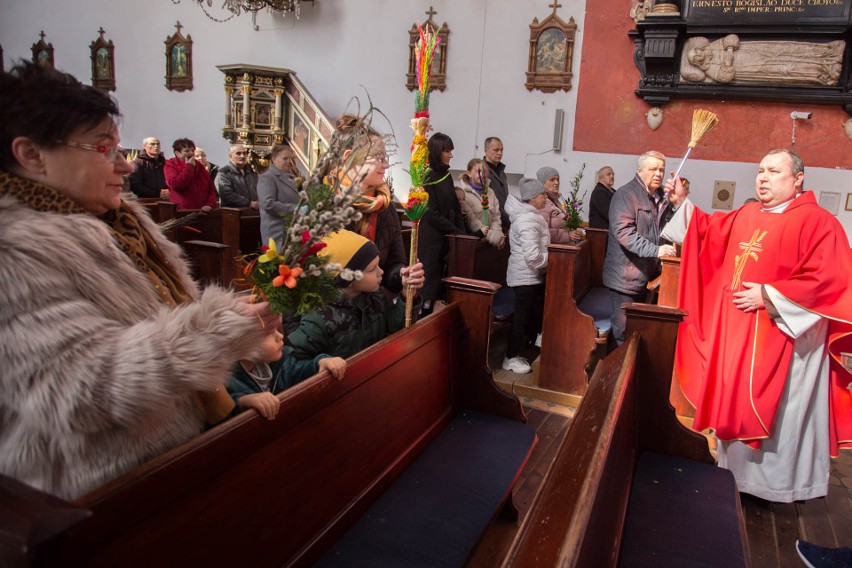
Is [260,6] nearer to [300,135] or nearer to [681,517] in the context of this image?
[300,135]

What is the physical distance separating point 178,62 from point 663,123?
843 centimetres

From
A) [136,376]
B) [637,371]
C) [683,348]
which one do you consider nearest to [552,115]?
[683,348]

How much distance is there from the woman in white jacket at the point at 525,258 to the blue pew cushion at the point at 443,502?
5.98 feet

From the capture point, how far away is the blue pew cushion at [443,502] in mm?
1765

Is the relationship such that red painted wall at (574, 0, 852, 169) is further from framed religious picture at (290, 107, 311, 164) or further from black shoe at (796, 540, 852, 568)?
black shoe at (796, 540, 852, 568)

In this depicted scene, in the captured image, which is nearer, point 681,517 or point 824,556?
point 681,517

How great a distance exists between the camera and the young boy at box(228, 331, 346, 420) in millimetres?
1479

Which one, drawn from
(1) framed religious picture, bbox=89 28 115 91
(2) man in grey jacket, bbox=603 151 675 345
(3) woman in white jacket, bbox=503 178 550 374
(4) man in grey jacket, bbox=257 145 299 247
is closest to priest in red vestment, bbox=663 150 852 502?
(2) man in grey jacket, bbox=603 151 675 345

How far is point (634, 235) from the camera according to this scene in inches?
148

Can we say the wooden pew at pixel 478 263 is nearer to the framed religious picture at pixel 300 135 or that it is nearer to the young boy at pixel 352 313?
the young boy at pixel 352 313

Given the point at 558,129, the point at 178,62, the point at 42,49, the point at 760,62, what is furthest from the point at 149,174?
the point at 42,49

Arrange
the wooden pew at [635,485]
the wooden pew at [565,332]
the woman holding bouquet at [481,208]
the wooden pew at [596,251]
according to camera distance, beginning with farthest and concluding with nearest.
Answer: the wooden pew at [596,251]
the woman holding bouquet at [481,208]
the wooden pew at [565,332]
the wooden pew at [635,485]

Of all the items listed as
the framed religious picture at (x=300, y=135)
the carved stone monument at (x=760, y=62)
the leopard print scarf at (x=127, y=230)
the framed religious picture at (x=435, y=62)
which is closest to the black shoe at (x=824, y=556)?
the leopard print scarf at (x=127, y=230)

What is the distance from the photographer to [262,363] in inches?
71.4
